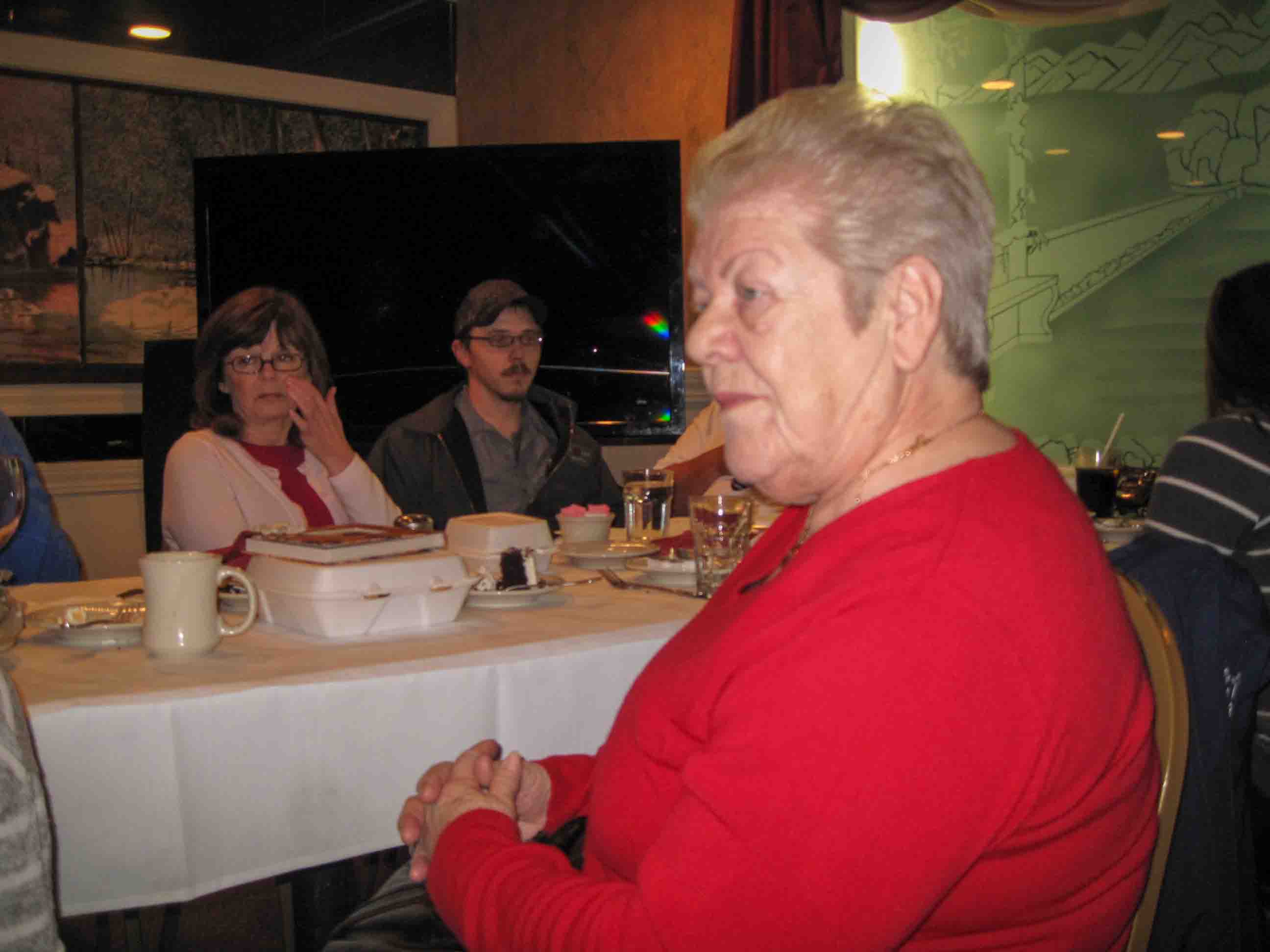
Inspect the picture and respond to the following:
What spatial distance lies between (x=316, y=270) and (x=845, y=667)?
3701 mm

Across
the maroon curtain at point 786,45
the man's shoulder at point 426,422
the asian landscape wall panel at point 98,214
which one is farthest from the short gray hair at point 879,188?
the asian landscape wall panel at point 98,214

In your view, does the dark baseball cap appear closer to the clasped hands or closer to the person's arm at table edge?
the person's arm at table edge

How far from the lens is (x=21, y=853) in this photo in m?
0.76

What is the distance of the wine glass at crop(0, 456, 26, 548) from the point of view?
1.55 meters

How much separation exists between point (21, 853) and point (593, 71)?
167 inches

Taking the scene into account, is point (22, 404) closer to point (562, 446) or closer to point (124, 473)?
point (124, 473)

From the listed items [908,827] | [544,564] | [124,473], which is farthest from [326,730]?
[124,473]

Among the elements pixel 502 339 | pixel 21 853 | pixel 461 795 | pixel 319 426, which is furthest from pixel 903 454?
pixel 502 339

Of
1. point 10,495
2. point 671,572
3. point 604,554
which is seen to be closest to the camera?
point 10,495

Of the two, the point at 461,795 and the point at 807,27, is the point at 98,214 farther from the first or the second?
the point at 461,795

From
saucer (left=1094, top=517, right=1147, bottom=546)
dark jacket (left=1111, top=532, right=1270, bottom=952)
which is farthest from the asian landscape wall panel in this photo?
dark jacket (left=1111, top=532, right=1270, bottom=952)

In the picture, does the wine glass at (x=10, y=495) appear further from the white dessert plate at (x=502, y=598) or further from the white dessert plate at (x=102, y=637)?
the white dessert plate at (x=502, y=598)

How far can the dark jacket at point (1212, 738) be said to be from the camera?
97 cm

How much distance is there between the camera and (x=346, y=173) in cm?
410
